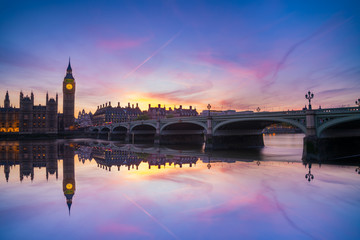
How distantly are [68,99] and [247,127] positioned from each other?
139 m

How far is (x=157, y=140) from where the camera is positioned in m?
58.9

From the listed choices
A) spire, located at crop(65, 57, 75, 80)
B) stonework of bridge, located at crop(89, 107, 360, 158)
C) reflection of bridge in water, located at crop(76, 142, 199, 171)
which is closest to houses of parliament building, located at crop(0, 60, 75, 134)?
spire, located at crop(65, 57, 75, 80)

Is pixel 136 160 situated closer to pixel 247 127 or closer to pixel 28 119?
pixel 247 127

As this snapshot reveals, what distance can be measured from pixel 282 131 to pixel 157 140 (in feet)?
440

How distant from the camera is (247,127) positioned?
47344mm

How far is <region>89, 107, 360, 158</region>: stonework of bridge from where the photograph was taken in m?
28.1

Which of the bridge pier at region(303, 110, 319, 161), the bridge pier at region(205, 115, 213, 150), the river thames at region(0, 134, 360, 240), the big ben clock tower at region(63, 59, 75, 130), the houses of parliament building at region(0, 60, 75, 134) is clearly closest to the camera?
the river thames at region(0, 134, 360, 240)

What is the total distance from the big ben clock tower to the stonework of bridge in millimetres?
92113

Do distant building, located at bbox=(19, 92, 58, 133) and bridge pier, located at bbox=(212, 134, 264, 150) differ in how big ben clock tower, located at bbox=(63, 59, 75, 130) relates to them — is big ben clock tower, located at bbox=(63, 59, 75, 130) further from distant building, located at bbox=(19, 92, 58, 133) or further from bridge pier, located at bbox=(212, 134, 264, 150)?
bridge pier, located at bbox=(212, 134, 264, 150)

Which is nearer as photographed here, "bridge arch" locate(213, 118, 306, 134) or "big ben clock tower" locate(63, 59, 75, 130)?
"bridge arch" locate(213, 118, 306, 134)

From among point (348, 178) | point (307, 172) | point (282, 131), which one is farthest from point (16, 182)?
point (282, 131)

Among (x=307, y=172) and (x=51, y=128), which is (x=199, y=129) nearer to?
(x=307, y=172)

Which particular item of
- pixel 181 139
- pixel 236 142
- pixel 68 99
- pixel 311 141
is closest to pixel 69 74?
pixel 68 99

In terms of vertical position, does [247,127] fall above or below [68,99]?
below
